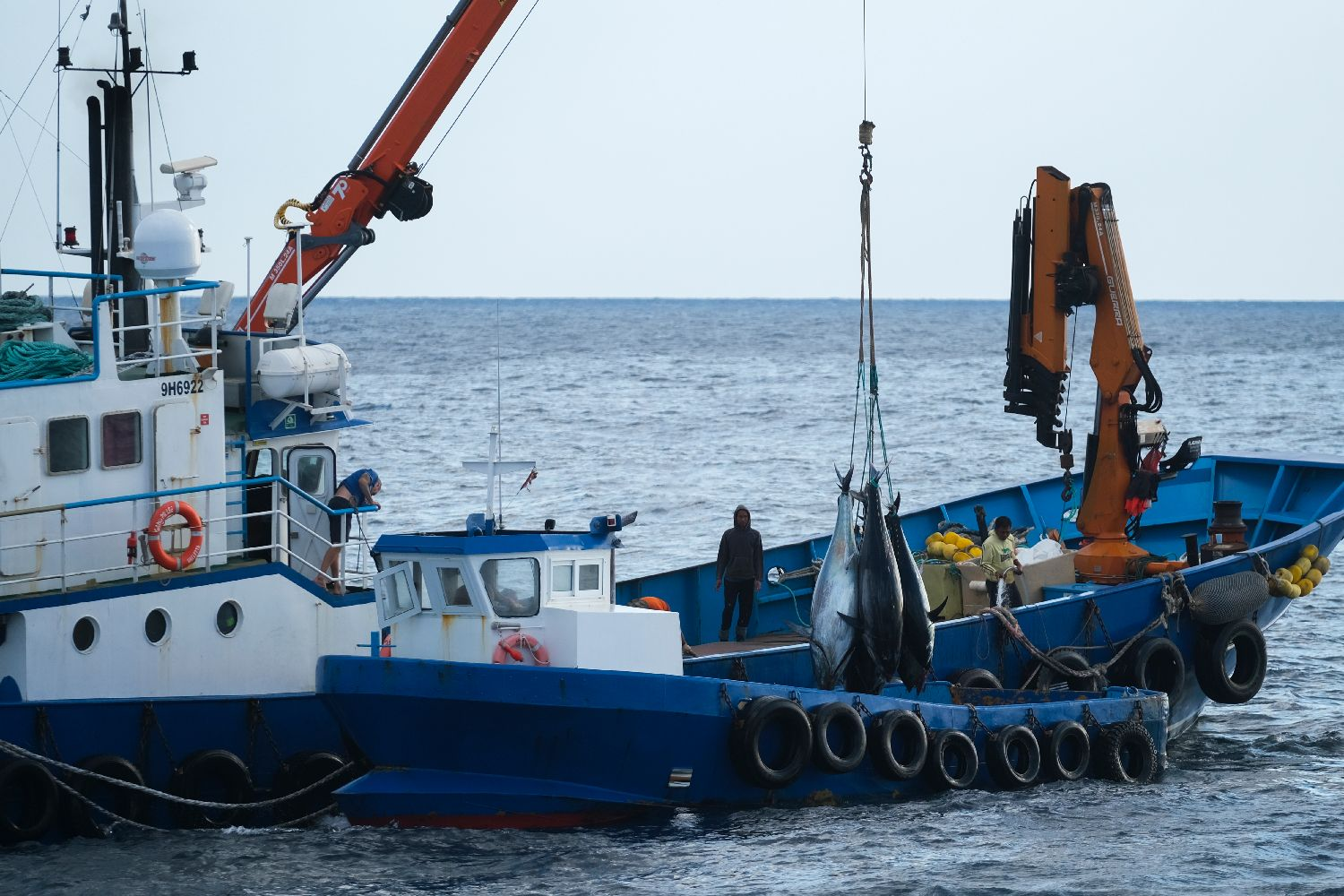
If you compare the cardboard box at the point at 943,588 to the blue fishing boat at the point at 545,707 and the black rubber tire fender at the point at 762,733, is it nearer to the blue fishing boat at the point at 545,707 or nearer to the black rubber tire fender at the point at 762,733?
the blue fishing boat at the point at 545,707

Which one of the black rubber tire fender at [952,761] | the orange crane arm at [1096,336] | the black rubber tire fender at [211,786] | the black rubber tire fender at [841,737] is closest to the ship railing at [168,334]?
A: the black rubber tire fender at [211,786]

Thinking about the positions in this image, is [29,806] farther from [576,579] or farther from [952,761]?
[952,761]

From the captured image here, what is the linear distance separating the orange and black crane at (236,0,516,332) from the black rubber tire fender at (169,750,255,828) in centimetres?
631

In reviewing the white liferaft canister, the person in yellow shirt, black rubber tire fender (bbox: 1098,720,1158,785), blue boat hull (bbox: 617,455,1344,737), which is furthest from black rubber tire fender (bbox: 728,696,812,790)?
the white liferaft canister

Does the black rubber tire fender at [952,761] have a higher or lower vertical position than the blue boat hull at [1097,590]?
lower

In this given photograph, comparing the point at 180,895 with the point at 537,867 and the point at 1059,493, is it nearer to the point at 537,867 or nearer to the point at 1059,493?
the point at 537,867

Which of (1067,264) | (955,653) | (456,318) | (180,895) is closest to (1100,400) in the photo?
(1067,264)

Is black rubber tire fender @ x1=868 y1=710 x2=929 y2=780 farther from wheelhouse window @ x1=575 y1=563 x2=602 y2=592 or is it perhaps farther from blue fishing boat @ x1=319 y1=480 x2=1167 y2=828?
wheelhouse window @ x1=575 y1=563 x2=602 y2=592

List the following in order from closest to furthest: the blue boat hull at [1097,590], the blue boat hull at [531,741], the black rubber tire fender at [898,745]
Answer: the blue boat hull at [531,741] < the black rubber tire fender at [898,745] < the blue boat hull at [1097,590]

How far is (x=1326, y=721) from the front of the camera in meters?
20.5

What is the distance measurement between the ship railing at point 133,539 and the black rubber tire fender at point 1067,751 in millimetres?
6572

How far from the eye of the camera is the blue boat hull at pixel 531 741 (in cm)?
1463

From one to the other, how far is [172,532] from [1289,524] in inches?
561

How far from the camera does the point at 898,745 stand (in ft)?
53.4
